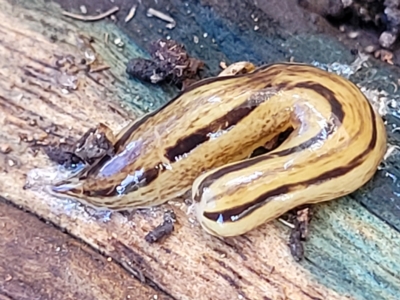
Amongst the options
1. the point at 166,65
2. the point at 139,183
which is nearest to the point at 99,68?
the point at 166,65

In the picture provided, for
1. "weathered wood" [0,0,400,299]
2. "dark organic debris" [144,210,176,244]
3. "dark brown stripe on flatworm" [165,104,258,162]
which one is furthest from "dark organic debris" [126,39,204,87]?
"dark organic debris" [144,210,176,244]

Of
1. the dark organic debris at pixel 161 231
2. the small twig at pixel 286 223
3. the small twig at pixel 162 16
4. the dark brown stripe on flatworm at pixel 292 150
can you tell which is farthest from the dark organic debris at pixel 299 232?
the small twig at pixel 162 16

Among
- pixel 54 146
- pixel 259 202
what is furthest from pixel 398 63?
pixel 54 146

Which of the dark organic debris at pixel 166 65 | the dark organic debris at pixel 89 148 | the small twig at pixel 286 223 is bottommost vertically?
the small twig at pixel 286 223

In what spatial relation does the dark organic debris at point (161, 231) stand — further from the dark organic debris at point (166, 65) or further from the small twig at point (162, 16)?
the small twig at point (162, 16)

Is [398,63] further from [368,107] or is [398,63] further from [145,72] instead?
[145,72]
